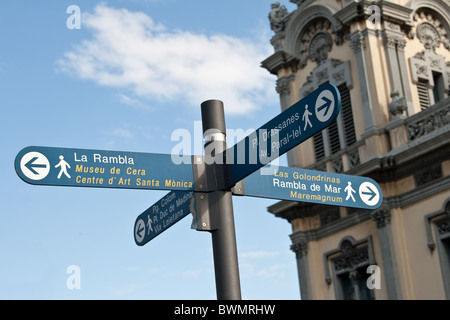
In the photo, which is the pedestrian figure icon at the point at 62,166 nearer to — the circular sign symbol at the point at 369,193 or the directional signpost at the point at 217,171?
the directional signpost at the point at 217,171

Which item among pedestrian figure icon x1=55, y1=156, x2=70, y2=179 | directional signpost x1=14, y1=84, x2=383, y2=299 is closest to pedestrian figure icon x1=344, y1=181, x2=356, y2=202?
directional signpost x1=14, y1=84, x2=383, y2=299

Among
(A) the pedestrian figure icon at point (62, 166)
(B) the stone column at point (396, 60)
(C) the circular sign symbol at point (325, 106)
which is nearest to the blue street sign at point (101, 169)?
(A) the pedestrian figure icon at point (62, 166)

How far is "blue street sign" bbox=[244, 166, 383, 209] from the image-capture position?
6141 mm

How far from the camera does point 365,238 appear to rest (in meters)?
21.5

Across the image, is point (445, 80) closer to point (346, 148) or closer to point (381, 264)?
point (346, 148)

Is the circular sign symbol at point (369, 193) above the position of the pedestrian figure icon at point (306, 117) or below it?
below

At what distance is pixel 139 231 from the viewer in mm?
6715

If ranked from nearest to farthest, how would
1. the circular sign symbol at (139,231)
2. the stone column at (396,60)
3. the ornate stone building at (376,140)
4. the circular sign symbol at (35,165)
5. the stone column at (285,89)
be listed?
the circular sign symbol at (35,165) → the circular sign symbol at (139,231) → the ornate stone building at (376,140) → the stone column at (396,60) → the stone column at (285,89)

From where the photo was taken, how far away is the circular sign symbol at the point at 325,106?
5.48 meters

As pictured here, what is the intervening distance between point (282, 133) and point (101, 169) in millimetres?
1382

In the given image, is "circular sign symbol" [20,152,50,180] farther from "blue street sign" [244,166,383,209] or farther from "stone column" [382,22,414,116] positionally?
"stone column" [382,22,414,116]

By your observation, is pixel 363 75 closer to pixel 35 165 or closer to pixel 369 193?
pixel 369 193

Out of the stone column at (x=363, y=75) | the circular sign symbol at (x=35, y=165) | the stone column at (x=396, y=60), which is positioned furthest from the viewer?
the stone column at (x=396, y=60)
